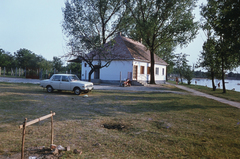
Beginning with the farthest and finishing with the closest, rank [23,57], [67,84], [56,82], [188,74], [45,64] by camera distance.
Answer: [23,57] < [188,74] < [45,64] < [56,82] < [67,84]

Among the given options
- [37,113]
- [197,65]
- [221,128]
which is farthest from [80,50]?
[197,65]

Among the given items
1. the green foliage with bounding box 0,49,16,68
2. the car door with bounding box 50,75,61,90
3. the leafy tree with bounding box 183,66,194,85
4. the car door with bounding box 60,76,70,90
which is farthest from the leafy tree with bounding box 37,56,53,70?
the leafy tree with bounding box 183,66,194,85

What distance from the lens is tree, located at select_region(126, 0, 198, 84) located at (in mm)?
26578

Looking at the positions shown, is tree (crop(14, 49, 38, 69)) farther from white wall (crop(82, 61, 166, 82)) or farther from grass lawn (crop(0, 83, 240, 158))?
grass lawn (crop(0, 83, 240, 158))

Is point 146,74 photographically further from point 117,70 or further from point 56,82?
point 56,82

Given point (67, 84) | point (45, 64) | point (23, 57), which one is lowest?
point (67, 84)

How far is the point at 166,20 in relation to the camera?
92.8ft

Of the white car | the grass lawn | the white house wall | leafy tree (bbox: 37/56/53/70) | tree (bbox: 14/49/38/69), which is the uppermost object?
tree (bbox: 14/49/38/69)

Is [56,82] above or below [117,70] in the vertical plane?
Answer: below

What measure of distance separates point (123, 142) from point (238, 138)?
11.9 feet

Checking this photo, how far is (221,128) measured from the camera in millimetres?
7027

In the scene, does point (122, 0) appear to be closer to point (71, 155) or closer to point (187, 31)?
point (187, 31)

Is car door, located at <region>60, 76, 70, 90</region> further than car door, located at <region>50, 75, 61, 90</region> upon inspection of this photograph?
No

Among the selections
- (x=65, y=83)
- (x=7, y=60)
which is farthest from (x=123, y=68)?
(x=7, y=60)
